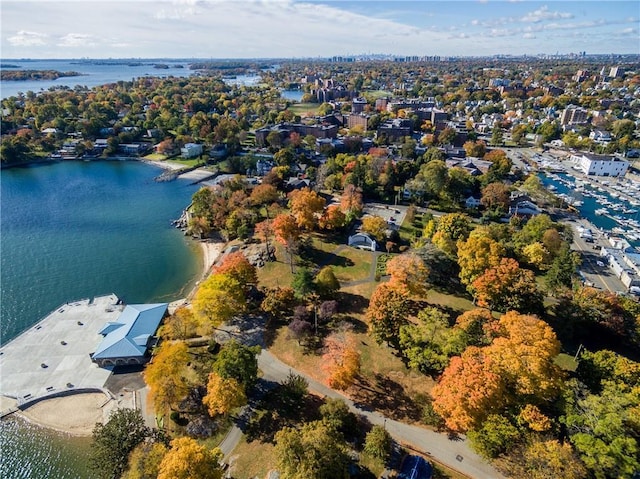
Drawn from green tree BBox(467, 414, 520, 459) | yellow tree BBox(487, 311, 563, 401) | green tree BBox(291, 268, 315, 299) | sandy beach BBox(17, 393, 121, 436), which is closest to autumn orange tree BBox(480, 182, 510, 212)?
yellow tree BBox(487, 311, 563, 401)

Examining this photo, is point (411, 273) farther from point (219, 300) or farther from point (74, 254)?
point (74, 254)

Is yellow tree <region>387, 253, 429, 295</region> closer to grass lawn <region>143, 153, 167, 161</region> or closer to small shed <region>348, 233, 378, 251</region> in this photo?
small shed <region>348, 233, 378, 251</region>

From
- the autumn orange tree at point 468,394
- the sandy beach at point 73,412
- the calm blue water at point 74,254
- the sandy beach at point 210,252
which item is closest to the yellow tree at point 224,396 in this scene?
the sandy beach at point 73,412

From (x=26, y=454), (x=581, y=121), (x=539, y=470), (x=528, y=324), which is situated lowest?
(x=26, y=454)

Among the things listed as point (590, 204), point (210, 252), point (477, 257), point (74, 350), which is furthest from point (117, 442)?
point (590, 204)

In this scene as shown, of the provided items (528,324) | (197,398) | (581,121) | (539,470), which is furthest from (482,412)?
(581,121)

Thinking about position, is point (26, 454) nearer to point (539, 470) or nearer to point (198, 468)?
point (198, 468)
